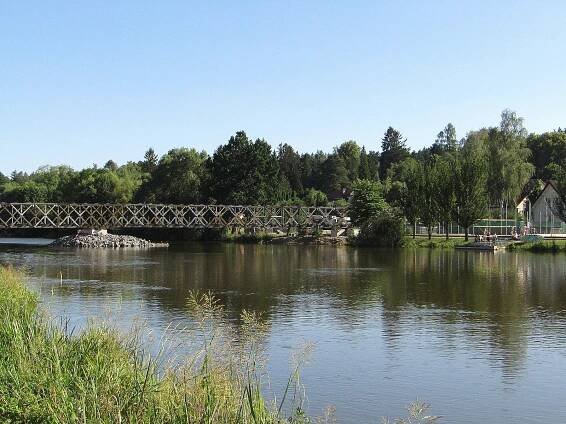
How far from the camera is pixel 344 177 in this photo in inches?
6545

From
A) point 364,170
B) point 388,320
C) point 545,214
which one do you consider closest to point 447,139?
point 364,170

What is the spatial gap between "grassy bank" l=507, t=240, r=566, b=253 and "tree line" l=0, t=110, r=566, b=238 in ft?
24.7

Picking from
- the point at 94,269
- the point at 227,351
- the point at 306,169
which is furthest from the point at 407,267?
the point at 306,169

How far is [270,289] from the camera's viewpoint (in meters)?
39.2

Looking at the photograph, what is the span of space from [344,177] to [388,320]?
456 ft

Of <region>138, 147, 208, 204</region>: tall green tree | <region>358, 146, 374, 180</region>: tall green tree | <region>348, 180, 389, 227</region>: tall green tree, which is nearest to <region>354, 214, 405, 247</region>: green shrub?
<region>348, 180, 389, 227</region>: tall green tree

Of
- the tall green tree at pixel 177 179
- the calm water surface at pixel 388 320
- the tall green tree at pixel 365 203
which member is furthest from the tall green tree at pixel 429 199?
the tall green tree at pixel 177 179

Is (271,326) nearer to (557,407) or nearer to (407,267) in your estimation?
(557,407)

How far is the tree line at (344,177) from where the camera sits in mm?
85812

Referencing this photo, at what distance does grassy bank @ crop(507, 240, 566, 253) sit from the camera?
2854 inches

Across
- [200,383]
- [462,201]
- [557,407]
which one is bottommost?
[557,407]

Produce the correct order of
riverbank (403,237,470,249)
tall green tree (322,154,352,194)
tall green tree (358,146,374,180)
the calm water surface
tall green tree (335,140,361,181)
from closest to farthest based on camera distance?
the calm water surface, riverbank (403,237,470,249), tall green tree (358,146,374,180), tall green tree (322,154,352,194), tall green tree (335,140,361,181)

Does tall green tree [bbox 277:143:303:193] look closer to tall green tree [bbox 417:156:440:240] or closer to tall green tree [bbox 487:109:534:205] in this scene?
tall green tree [bbox 487:109:534:205]

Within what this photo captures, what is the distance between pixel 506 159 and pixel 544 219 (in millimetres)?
15475
